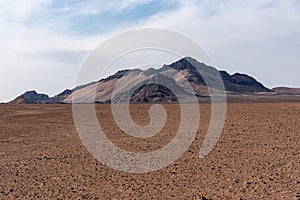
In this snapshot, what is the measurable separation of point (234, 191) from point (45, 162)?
7.00 meters

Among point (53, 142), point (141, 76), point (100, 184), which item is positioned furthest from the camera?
point (141, 76)

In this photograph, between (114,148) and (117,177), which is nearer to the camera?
(117,177)

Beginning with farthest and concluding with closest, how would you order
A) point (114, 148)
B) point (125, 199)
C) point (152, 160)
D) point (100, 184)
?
1. point (114, 148)
2. point (152, 160)
3. point (100, 184)
4. point (125, 199)

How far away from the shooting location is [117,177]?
1208 cm

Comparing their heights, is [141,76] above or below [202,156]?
above

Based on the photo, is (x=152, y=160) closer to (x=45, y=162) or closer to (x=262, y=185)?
(x=45, y=162)

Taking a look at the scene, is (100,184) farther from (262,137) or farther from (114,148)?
(262,137)

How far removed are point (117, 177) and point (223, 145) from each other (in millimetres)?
5890

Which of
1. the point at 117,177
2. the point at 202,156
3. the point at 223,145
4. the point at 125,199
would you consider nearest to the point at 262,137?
the point at 223,145

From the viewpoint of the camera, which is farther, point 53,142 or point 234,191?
point 53,142

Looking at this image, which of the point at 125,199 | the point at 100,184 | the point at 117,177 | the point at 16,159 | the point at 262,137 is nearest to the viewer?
the point at 125,199

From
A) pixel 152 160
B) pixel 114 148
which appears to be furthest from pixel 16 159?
pixel 152 160

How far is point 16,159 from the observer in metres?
15.9

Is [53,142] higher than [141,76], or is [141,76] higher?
[141,76]
